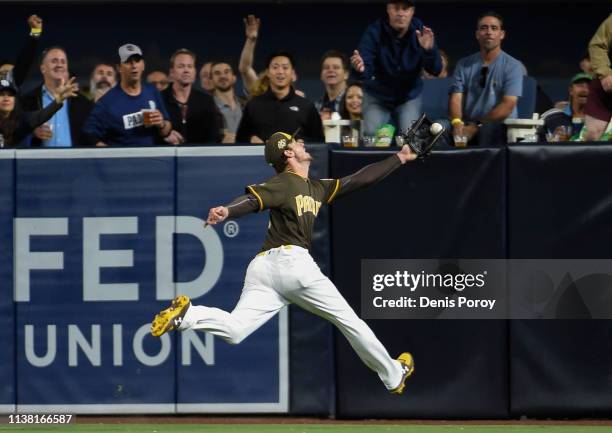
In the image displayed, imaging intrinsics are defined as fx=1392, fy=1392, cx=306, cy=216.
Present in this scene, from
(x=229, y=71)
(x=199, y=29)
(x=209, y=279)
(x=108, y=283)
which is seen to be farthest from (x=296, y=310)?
(x=199, y=29)

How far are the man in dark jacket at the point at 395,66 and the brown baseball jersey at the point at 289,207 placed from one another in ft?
6.23

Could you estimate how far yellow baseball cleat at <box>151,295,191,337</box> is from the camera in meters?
9.25

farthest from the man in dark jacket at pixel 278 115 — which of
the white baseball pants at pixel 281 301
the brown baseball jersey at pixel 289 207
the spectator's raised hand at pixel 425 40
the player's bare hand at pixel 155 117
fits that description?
the white baseball pants at pixel 281 301

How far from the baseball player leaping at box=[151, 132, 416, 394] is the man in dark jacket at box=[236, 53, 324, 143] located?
1648mm

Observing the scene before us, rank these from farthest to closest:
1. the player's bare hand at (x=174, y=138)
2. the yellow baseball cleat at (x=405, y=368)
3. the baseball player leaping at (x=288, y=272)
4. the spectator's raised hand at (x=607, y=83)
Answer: the player's bare hand at (x=174, y=138), the spectator's raised hand at (x=607, y=83), the yellow baseball cleat at (x=405, y=368), the baseball player leaping at (x=288, y=272)

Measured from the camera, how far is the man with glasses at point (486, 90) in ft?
37.5

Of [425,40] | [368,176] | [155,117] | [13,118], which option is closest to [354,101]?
[425,40]

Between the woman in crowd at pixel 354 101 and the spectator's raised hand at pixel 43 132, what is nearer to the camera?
the spectator's raised hand at pixel 43 132

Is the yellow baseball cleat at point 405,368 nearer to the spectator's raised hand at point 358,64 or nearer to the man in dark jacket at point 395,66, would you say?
the man in dark jacket at point 395,66

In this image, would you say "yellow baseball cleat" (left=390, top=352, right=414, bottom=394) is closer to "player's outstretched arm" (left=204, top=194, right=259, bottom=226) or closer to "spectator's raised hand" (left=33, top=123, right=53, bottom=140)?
"player's outstretched arm" (left=204, top=194, right=259, bottom=226)

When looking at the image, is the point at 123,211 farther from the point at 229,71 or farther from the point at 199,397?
the point at 229,71

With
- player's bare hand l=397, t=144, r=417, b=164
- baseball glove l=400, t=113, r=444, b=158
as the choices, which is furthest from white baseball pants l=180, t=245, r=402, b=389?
baseball glove l=400, t=113, r=444, b=158

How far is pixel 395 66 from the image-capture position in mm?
11617

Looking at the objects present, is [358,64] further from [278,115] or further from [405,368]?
[405,368]
